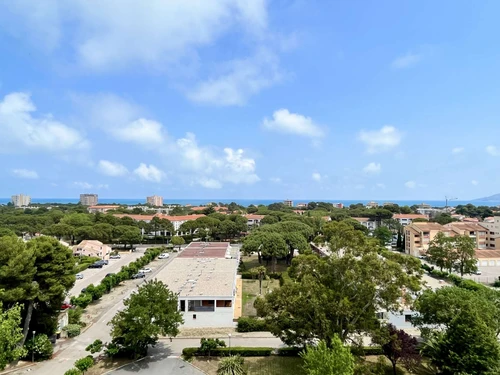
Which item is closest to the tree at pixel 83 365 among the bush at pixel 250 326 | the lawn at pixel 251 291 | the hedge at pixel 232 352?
the hedge at pixel 232 352

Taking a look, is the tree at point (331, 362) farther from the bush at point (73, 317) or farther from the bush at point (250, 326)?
the bush at point (73, 317)

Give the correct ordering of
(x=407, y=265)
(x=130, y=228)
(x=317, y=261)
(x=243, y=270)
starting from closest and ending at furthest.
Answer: (x=407, y=265) → (x=317, y=261) → (x=243, y=270) → (x=130, y=228)

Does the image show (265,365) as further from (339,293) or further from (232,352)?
(339,293)

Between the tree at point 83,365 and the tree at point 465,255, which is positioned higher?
the tree at point 465,255

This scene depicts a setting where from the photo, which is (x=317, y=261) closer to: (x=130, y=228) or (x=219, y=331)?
(x=219, y=331)

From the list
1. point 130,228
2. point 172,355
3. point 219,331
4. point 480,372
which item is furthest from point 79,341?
point 130,228

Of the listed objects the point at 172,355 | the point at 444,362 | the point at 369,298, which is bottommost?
the point at 172,355

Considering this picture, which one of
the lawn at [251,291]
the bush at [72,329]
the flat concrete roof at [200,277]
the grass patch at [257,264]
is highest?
the flat concrete roof at [200,277]
